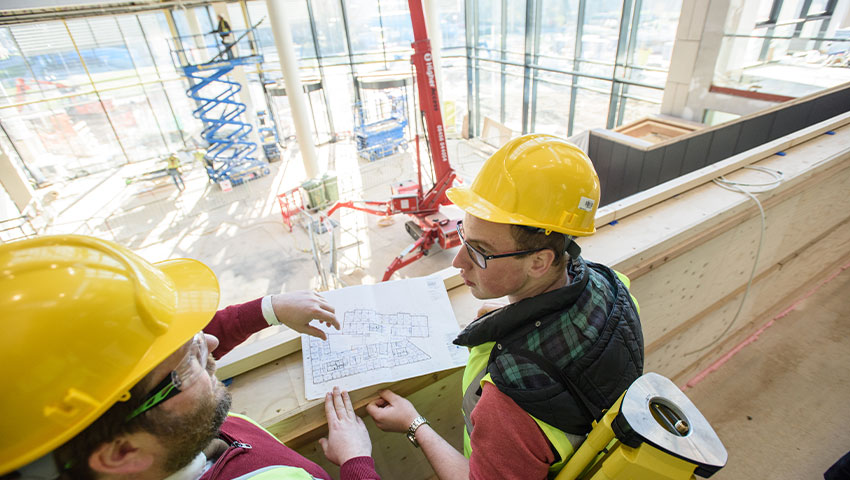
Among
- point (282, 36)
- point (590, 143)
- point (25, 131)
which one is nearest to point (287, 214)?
point (282, 36)

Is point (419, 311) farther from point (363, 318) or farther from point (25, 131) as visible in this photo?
point (25, 131)

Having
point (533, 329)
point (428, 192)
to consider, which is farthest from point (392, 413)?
point (428, 192)

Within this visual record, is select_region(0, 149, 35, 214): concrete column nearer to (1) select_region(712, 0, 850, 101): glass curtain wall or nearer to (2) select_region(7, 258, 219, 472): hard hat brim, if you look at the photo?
(2) select_region(7, 258, 219, 472): hard hat brim

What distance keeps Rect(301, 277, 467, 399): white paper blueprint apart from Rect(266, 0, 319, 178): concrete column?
405 inches

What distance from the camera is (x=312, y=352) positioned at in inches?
64.1

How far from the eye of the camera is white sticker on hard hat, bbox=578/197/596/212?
1336 millimetres

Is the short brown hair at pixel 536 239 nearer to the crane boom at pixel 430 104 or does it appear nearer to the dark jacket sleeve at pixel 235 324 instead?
the dark jacket sleeve at pixel 235 324

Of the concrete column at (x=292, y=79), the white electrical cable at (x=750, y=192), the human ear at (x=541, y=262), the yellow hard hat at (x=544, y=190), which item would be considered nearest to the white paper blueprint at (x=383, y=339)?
the human ear at (x=541, y=262)

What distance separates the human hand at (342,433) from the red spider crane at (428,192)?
584 centimetres

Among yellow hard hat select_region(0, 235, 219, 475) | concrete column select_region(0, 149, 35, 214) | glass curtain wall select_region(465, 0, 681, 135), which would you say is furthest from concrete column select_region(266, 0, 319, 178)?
yellow hard hat select_region(0, 235, 219, 475)

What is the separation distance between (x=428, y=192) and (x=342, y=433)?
7.31 m

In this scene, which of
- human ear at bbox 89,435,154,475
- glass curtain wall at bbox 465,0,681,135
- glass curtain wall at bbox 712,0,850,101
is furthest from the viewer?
glass curtain wall at bbox 465,0,681,135

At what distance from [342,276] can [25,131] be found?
573 inches

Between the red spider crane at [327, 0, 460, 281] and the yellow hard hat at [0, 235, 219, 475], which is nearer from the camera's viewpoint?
the yellow hard hat at [0, 235, 219, 475]
